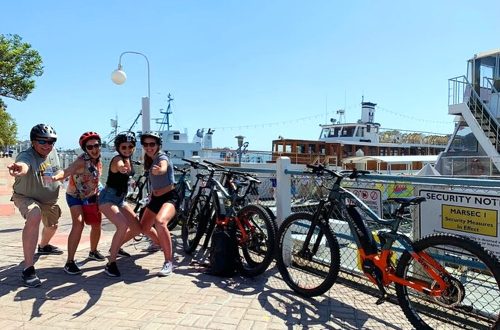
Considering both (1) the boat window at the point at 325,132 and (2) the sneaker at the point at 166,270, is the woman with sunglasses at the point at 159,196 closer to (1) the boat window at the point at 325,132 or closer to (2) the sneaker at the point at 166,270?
(2) the sneaker at the point at 166,270

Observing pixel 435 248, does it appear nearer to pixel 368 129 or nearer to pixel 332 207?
pixel 332 207

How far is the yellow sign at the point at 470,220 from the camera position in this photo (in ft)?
10.2

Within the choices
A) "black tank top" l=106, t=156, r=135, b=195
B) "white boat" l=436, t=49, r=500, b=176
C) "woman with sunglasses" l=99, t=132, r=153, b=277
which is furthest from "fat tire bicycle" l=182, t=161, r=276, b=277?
"white boat" l=436, t=49, r=500, b=176

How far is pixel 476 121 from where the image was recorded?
1559cm

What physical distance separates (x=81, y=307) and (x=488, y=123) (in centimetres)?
1690

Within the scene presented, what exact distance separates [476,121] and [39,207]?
52.0 ft

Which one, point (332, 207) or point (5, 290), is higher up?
point (332, 207)

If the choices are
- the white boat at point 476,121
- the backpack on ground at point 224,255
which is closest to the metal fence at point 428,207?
the backpack on ground at point 224,255

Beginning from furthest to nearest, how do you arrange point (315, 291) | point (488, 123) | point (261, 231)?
point (488, 123) < point (261, 231) < point (315, 291)

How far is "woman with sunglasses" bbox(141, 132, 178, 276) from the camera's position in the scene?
4.55 m

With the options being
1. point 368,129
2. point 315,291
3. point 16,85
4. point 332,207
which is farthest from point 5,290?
point 368,129

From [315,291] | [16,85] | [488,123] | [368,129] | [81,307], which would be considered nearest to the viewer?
[81,307]

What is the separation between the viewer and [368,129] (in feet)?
116

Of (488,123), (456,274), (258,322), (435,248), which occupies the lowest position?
(258,322)
